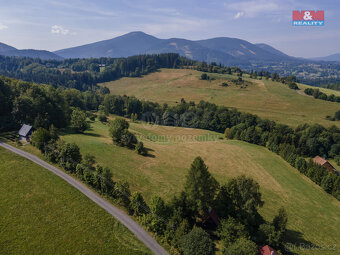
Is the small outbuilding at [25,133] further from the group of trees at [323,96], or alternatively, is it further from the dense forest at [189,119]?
the group of trees at [323,96]

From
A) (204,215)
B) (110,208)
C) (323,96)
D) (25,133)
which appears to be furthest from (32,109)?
(323,96)

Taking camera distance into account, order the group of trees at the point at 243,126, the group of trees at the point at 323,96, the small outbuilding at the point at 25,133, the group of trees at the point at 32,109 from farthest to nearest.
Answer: the group of trees at the point at 323,96, the group of trees at the point at 243,126, the group of trees at the point at 32,109, the small outbuilding at the point at 25,133

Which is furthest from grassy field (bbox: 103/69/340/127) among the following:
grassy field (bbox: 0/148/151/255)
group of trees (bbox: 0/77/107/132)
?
grassy field (bbox: 0/148/151/255)

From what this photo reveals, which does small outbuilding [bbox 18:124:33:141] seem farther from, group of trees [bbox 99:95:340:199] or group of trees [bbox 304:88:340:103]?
group of trees [bbox 304:88:340:103]

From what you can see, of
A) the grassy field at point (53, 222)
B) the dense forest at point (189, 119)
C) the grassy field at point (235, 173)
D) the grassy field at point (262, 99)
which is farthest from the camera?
the grassy field at point (262, 99)

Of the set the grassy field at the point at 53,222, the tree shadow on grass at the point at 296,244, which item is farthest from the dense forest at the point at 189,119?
the grassy field at the point at 53,222

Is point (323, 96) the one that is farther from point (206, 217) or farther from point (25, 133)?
point (25, 133)

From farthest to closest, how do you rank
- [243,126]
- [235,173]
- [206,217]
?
[243,126]
[235,173]
[206,217]

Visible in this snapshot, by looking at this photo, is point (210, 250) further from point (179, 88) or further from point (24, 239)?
point (179, 88)
